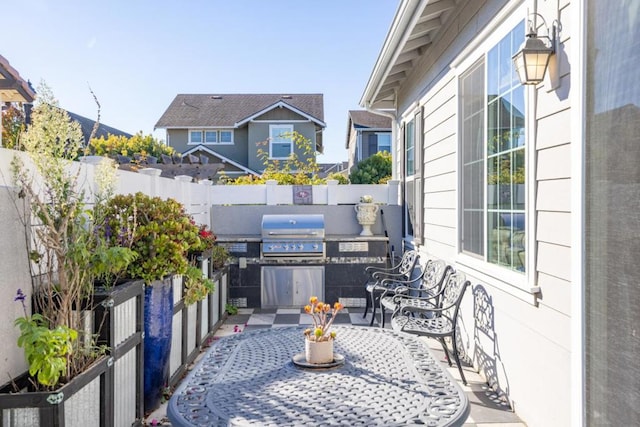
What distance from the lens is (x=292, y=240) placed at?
6547 mm

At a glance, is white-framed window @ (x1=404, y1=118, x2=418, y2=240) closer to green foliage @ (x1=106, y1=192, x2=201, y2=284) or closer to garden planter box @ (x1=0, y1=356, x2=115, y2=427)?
green foliage @ (x1=106, y1=192, x2=201, y2=284)

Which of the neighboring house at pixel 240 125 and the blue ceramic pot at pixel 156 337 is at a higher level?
the neighboring house at pixel 240 125

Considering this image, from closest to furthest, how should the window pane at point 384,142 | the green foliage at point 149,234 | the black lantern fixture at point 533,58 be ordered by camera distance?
the black lantern fixture at point 533,58, the green foliage at point 149,234, the window pane at point 384,142

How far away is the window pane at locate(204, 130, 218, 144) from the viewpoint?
59.4 ft

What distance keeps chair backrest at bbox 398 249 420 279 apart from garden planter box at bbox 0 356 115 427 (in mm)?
3878

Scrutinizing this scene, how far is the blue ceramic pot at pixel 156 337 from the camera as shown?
10.2 feet

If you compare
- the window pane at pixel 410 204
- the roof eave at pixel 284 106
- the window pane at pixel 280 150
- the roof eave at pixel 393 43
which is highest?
the roof eave at pixel 284 106

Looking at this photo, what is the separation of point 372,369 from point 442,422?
1.93ft

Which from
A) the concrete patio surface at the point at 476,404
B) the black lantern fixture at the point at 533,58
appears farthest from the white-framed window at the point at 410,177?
the black lantern fixture at the point at 533,58

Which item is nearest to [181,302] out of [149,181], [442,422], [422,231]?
[149,181]

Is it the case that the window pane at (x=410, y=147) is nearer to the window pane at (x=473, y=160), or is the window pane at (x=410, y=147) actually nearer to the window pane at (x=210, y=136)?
the window pane at (x=473, y=160)

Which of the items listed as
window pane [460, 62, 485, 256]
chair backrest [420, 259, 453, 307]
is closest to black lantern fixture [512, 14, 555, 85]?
window pane [460, 62, 485, 256]

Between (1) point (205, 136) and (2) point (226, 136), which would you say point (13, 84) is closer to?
(2) point (226, 136)

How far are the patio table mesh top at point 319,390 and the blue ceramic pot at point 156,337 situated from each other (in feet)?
2.18
